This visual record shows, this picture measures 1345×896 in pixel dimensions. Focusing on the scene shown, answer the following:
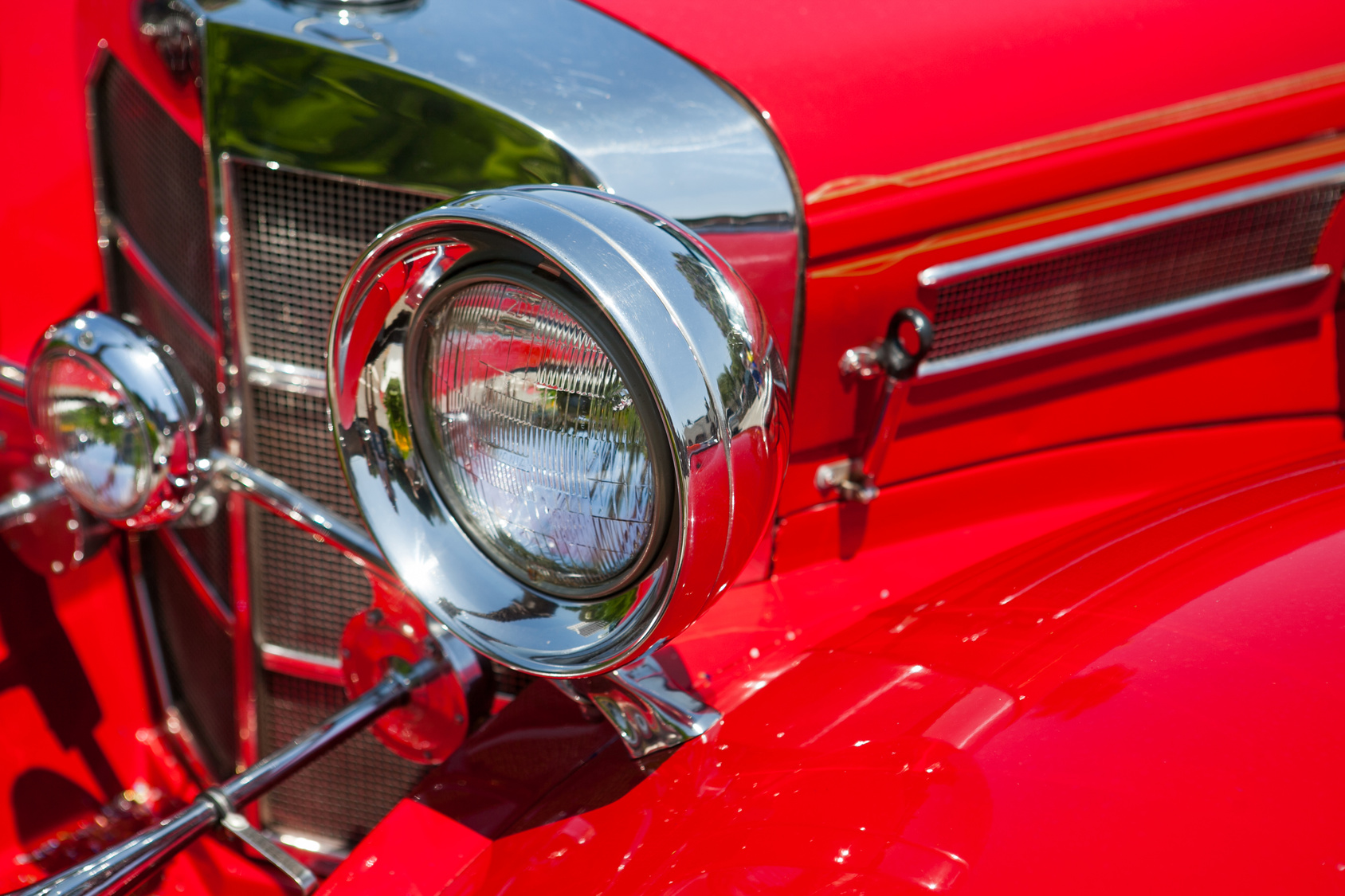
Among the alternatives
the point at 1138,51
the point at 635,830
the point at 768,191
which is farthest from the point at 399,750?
the point at 1138,51

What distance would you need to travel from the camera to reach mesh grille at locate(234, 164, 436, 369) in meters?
1.30

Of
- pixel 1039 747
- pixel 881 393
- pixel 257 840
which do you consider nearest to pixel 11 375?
pixel 257 840

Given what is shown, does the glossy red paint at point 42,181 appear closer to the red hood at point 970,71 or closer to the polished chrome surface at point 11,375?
the polished chrome surface at point 11,375

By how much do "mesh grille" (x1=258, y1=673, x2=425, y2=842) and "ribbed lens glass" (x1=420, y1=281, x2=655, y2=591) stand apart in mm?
759

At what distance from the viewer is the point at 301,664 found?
5.29 ft

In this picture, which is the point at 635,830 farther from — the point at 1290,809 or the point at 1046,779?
the point at 1290,809

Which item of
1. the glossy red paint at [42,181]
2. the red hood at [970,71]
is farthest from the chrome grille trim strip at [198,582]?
the red hood at [970,71]

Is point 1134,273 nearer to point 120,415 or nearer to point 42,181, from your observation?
point 120,415

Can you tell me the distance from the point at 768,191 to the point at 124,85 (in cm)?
99

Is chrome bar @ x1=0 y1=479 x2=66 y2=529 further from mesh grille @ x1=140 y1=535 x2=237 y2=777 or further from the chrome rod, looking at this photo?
the chrome rod

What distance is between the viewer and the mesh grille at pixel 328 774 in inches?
65.2

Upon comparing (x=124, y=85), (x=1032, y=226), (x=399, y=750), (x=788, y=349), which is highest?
(x=124, y=85)

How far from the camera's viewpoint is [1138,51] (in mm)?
1461

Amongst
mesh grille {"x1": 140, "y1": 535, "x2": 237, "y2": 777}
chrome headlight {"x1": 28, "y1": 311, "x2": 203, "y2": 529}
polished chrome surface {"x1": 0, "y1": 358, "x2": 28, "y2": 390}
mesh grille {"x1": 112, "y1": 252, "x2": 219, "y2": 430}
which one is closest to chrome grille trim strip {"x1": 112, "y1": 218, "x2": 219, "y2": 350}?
mesh grille {"x1": 112, "y1": 252, "x2": 219, "y2": 430}
